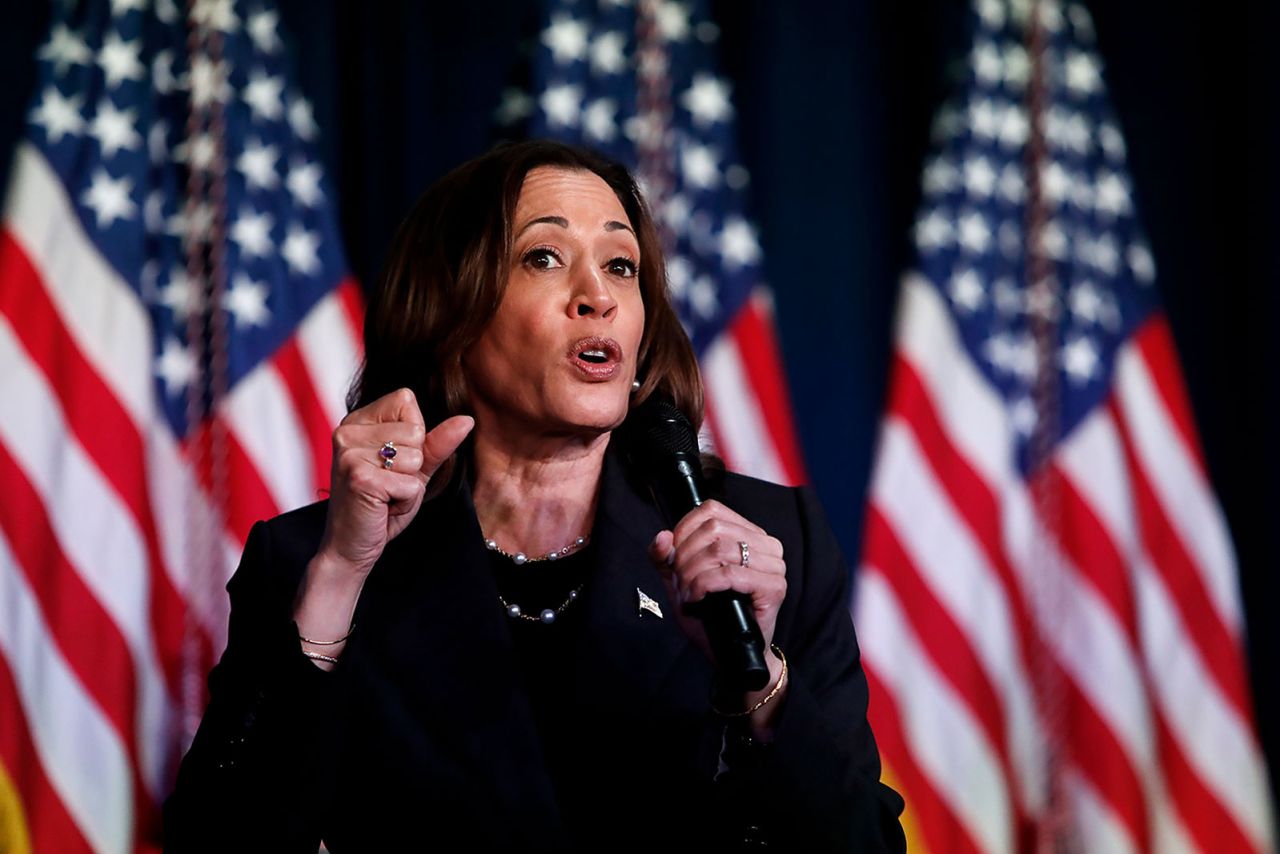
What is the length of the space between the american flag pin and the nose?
1.12ft

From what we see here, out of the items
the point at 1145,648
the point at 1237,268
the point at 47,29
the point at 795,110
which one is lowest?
the point at 1145,648

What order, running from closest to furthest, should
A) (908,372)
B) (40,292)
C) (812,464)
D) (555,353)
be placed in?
(555,353)
(40,292)
(908,372)
(812,464)

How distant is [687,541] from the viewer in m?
1.33

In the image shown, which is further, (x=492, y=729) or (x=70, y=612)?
(x=70, y=612)

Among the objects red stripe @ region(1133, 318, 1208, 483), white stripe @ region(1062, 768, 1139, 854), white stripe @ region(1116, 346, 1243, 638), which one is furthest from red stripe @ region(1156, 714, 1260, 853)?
red stripe @ region(1133, 318, 1208, 483)

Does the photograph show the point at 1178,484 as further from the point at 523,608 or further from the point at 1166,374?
the point at 523,608

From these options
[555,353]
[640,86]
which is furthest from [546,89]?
[555,353]

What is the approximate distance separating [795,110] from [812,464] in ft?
2.80

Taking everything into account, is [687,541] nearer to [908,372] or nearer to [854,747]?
[854,747]

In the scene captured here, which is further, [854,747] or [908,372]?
[908,372]

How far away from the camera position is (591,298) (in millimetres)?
1694

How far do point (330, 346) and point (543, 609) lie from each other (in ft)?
4.31

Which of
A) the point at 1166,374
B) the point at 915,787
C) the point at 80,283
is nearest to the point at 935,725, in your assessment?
the point at 915,787

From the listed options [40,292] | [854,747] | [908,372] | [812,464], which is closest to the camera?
[854,747]
